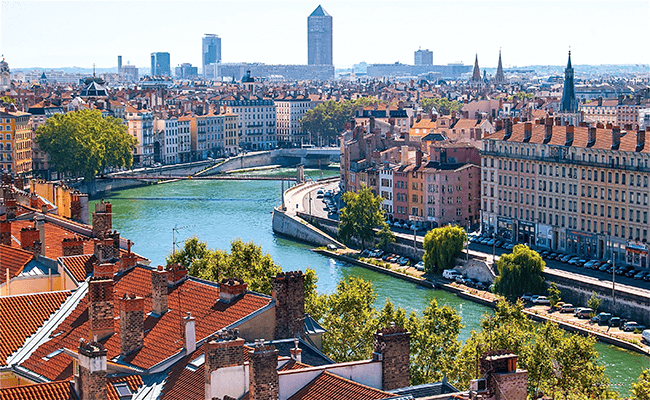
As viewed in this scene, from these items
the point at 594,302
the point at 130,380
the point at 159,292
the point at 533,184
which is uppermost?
the point at 159,292

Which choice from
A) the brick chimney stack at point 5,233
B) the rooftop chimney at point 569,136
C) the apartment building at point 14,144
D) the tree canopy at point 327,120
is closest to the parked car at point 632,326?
the rooftop chimney at point 569,136

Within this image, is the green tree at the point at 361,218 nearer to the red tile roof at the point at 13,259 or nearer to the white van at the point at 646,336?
the white van at the point at 646,336

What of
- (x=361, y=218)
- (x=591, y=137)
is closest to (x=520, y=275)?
(x=591, y=137)

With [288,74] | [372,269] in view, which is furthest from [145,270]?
[288,74]

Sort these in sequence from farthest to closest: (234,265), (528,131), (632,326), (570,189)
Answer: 1. (528,131)
2. (570,189)
3. (632,326)
4. (234,265)

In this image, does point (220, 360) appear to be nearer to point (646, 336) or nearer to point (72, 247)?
point (72, 247)

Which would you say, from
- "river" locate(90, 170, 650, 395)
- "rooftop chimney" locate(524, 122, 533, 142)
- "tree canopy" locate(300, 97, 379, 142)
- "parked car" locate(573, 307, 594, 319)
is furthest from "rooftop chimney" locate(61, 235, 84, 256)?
"tree canopy" locate(300, 97, 379, 142)

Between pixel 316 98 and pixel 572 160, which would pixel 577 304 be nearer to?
pixel 572 160
